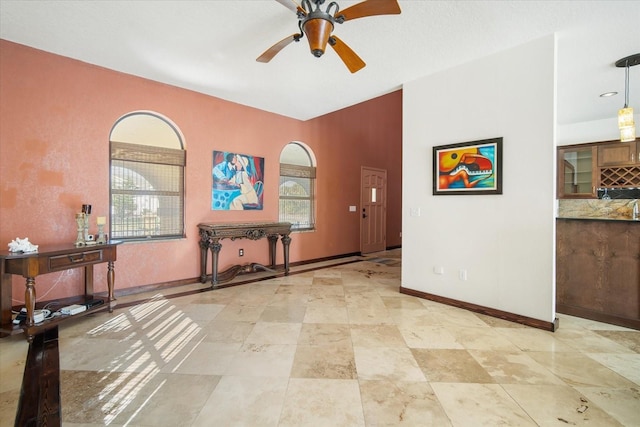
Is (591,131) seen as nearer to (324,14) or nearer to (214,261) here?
(324,14)

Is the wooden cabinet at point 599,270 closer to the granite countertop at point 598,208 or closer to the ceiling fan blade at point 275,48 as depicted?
the granite countertop at point 598,208

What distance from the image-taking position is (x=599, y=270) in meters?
2.95

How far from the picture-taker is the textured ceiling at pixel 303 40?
95.8 inches

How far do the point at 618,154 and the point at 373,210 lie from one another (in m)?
4.61

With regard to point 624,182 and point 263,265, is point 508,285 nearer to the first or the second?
point 263,265

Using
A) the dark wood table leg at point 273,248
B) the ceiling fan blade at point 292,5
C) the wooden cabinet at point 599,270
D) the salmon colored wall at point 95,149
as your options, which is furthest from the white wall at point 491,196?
the salmon colored wall at point 95,149

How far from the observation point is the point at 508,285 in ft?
9.84

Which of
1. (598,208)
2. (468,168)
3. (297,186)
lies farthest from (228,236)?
(598,208)

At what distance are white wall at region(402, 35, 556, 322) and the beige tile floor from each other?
0.43 meters

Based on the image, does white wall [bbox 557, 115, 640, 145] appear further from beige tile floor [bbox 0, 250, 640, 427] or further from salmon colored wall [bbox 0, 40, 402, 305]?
salmon colored wall [bbox 0, 40, 402, 305]

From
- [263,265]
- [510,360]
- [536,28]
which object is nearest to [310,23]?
[536,28]

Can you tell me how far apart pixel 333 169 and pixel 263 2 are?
157 inches

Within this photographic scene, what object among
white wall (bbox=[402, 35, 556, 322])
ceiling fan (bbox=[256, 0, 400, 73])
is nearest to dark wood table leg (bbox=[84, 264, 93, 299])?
ceiling fan (bbox=[256, 0, 400, 73])

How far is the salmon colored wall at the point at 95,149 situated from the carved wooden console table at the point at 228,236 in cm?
17
